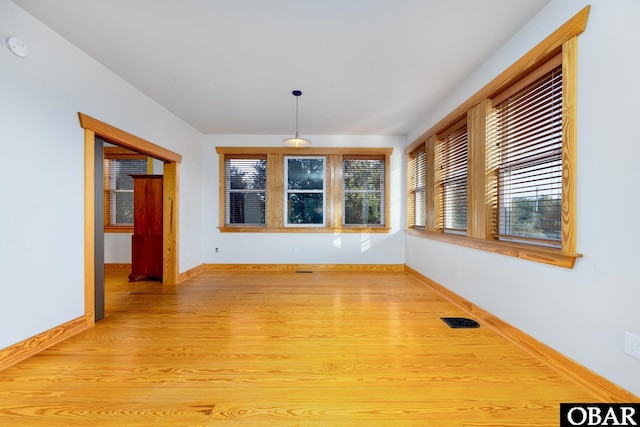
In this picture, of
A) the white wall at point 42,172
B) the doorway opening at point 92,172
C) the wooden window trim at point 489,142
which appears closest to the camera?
the wooden window trim at point 489,142

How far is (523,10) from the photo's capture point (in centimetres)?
199

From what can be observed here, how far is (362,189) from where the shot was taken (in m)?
5.21

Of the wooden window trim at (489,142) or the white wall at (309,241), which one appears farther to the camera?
the white wall at (309,241)

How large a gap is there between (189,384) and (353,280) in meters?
3.03

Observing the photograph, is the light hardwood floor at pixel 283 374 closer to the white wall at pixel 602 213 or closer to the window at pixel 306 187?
the white wall at pixel 602 213

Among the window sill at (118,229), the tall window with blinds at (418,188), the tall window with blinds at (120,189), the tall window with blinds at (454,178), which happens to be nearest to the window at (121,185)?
the tall window with blinds at (120,189)

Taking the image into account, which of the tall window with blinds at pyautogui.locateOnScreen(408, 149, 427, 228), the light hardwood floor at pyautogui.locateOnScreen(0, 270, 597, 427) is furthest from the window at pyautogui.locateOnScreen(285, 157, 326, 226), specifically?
the light hardwood floor at pyautogui.locateOnScreen(0, 270, 597, 427)

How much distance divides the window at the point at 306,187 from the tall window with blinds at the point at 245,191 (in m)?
0.54

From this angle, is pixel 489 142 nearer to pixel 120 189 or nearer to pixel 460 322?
pixel 460 322

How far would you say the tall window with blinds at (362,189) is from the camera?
17.1 ft

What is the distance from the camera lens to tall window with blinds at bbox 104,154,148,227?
17.2 ft

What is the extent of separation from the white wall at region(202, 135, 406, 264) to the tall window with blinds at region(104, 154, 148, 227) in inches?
60.7

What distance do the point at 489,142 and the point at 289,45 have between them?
2215 mm

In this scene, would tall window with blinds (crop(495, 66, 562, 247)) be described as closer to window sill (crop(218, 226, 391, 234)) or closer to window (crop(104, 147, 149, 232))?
window sill (crop(218, 226, 391, 234))
